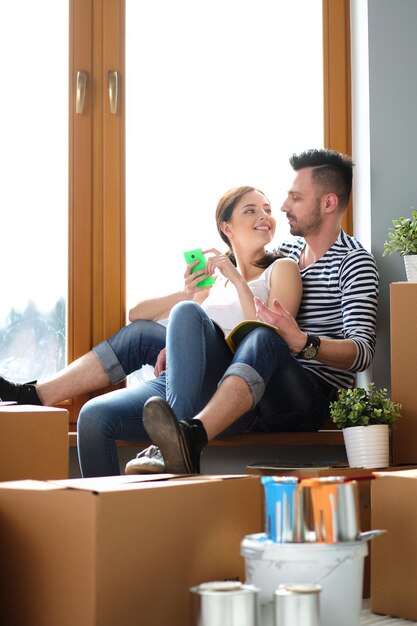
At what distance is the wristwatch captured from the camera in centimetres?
224

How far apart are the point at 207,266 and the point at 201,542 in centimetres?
126

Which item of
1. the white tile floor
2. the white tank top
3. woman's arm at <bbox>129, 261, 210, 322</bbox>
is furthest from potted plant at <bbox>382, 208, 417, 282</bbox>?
Answer: the white tile floor

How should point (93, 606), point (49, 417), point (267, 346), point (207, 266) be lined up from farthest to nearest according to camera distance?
point (207, 266) < point (267, 346) < point (49, 417) < point (93, 606)

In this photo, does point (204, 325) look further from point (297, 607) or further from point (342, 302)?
Answer: point (297, 607)

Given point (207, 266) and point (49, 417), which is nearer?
point (49, 417)

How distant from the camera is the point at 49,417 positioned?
64.8 inches

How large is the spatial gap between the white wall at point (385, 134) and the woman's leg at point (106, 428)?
752 millimetres

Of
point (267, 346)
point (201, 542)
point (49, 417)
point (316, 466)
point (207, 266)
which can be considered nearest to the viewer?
point (201, 542)

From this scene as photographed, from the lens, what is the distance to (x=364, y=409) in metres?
2.12

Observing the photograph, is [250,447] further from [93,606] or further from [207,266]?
[93,606]

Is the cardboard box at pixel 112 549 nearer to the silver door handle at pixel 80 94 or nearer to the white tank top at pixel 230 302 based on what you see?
the white tank top at pixel 230 302

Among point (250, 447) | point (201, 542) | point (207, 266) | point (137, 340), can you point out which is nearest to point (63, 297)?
point (137, 340)

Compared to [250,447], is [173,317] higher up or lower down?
higher up

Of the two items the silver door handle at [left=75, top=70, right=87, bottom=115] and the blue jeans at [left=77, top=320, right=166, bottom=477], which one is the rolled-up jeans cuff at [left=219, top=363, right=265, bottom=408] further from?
the silver door handle at [left=75, top=70, right=87, bottom=115]
